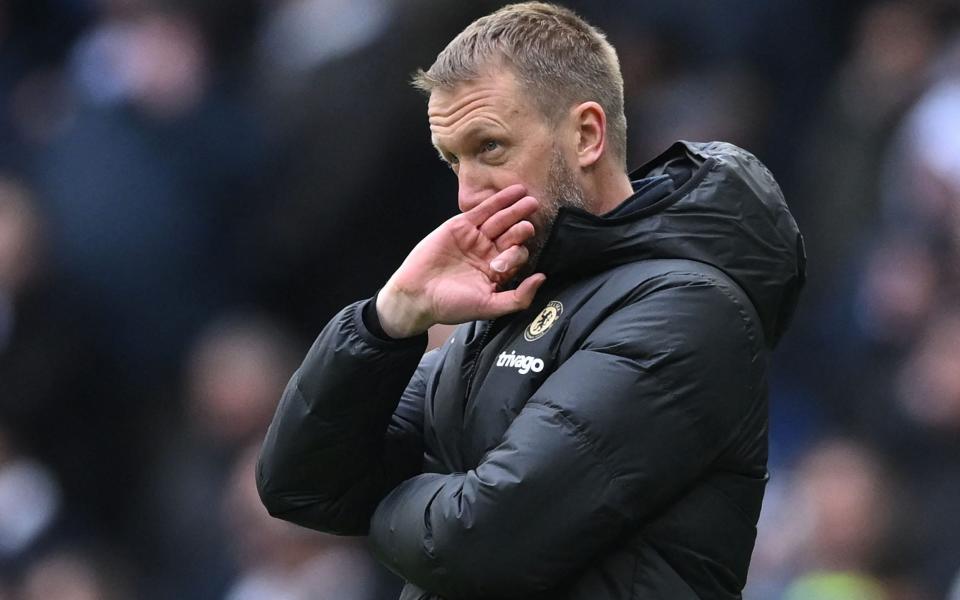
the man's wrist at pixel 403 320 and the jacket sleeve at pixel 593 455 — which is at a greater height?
the man's wrist at pixel 403 320

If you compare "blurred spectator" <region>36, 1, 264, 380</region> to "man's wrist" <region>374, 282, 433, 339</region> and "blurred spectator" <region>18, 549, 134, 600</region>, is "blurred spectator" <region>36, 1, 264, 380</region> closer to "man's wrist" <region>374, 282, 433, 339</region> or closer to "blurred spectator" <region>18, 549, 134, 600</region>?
"blurred spectator" <region>18, 549, 134, 600</region>

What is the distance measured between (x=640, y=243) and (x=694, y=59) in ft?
11.1

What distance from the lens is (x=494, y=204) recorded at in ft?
8.33

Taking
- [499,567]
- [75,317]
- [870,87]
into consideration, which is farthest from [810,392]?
[499,567]

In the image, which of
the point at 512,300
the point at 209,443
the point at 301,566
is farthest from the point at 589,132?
the point at 209,443

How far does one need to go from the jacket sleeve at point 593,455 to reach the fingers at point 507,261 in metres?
0.21

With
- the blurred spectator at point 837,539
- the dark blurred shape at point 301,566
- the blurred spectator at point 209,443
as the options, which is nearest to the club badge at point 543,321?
the blurred spectator at point 837,539

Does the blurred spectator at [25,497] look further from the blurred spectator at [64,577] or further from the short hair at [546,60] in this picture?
the short hair at [546,60]

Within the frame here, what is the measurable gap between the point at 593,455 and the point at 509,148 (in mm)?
593

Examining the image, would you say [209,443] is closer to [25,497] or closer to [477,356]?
[25,497]

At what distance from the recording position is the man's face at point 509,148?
2.55 m

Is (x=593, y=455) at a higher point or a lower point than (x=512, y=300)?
lower

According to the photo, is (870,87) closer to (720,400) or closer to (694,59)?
(694,59)

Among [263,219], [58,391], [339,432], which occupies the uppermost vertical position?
[339,432]
